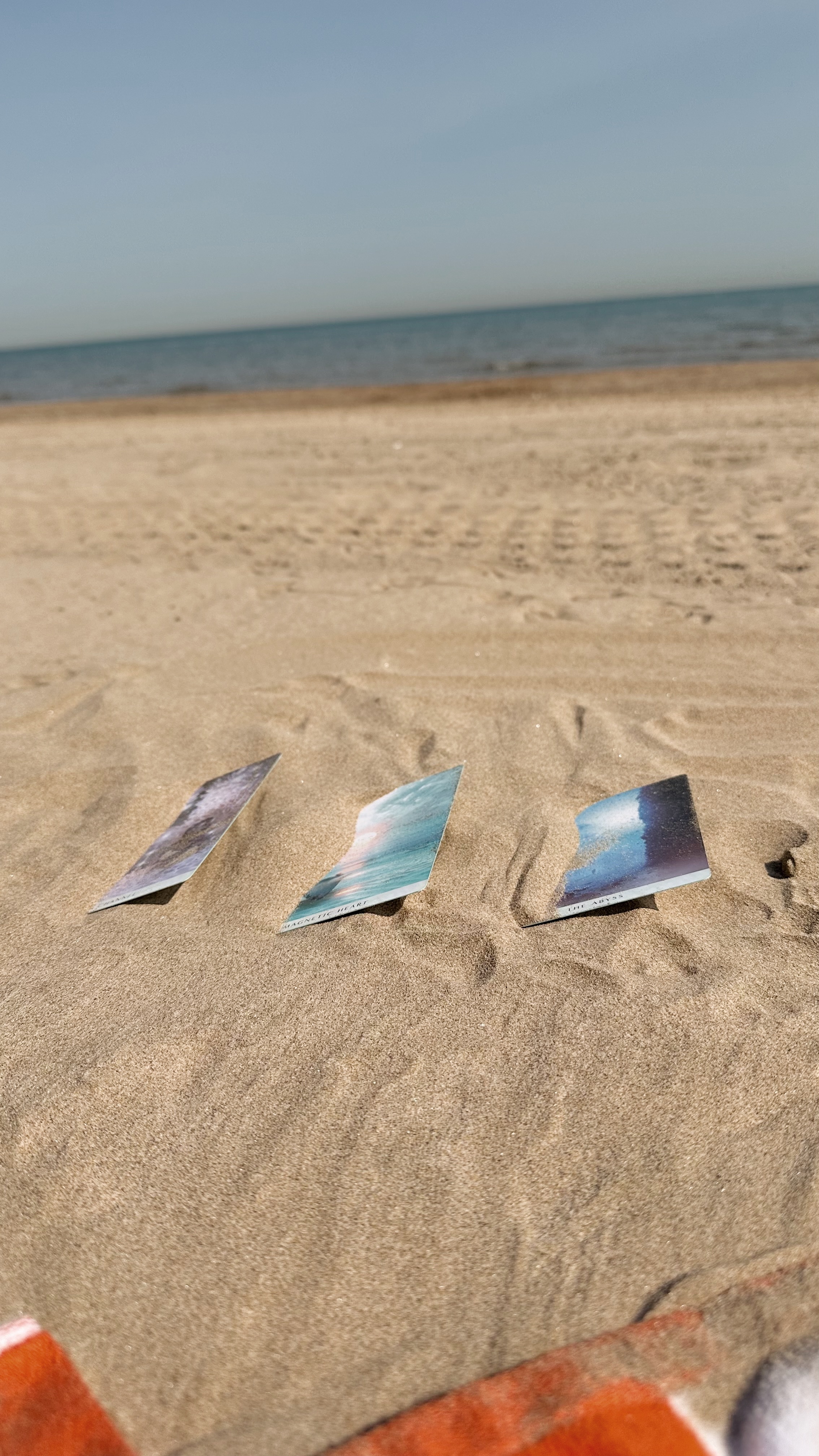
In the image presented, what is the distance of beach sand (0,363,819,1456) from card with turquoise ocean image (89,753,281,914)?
43mm

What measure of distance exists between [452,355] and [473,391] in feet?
32.1

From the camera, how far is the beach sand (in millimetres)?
1100

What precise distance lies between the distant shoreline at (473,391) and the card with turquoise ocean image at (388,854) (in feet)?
27.2

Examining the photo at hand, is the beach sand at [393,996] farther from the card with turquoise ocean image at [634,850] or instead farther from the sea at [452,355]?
the sea at [452,355]

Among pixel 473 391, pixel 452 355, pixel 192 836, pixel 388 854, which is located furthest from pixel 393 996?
pixel 452 355

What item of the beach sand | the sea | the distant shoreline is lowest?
the beach sand

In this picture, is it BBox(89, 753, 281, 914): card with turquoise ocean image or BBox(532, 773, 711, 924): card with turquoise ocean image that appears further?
BBox(89, 753, 281, 914): card with turquoise ocean image

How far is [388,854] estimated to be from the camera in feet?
6.23

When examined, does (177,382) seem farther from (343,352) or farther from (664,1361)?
(664,1361)

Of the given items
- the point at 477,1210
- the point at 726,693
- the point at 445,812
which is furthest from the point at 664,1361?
the point at 726,693

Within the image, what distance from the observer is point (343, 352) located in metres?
26.0

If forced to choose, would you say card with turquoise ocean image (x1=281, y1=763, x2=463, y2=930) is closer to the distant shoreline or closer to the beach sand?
the beach sand

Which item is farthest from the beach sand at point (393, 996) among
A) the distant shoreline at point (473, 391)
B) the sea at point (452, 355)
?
the sea at point (452, 355)

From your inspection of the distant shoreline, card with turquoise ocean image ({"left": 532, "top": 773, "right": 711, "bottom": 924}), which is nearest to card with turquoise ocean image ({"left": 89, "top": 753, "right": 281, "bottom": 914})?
card with turquoise ocean image ({"left": 532, "top": 773, "right": 711, "bottom": 924})
